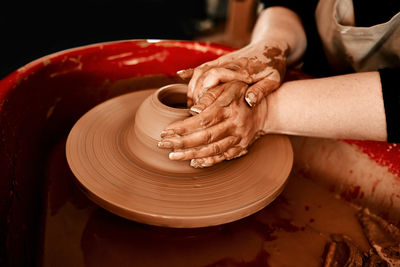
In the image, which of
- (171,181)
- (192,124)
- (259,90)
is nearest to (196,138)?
(192,124)

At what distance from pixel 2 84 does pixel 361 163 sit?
1.13m

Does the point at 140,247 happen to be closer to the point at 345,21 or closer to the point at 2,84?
the point at 2,84

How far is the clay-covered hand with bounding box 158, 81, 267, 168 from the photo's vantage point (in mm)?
795

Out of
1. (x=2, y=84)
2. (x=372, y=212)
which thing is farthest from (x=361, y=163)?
(x=2, y=84)

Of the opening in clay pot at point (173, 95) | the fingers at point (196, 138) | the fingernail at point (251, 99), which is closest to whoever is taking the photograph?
the fingers at point (196, 138)

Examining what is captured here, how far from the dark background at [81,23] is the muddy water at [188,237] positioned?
1.93 meters

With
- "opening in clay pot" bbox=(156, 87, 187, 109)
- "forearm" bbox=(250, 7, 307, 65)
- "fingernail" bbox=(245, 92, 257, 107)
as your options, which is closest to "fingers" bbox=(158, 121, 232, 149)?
"fingernail" bbox=(245, 92, 257, 107)

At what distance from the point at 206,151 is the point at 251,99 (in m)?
0.19

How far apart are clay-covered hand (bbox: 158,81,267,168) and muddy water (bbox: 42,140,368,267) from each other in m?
0.23

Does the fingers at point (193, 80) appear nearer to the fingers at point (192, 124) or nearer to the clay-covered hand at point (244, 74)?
the clay-covered hand at point (244, 74)

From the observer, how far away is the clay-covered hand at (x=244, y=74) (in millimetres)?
897

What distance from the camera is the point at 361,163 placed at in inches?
43.1

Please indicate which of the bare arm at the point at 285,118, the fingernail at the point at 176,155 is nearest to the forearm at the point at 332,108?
the bare arm at the point at 285,118

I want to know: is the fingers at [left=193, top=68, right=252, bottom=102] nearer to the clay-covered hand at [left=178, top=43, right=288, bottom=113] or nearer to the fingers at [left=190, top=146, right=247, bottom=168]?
the clay-covered hand at [left=178, top=43, right=288, bottom=113]
